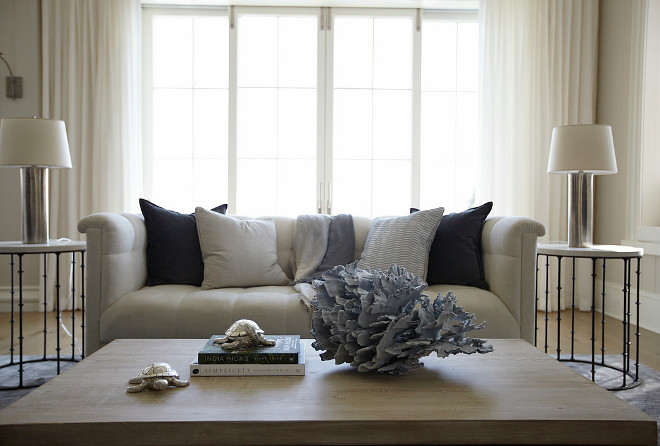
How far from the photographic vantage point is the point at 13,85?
13.5 feet

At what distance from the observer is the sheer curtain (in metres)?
4.21

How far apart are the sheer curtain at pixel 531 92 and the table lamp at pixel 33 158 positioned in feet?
10.0

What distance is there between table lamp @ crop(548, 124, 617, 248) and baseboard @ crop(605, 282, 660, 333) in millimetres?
1320

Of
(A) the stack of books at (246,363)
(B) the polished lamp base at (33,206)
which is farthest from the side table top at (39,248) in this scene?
(A) the stack of books at (246,363)

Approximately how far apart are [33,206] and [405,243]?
6.03 feet

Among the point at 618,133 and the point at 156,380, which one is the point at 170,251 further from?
the point at 618,133

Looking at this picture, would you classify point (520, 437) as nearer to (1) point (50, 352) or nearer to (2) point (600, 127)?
(2) point (600, 127)

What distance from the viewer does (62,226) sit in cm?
414

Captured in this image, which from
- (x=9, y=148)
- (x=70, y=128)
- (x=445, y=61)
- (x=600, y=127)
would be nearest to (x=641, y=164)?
(x=600, y=127)

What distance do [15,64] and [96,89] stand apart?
0.68 metres

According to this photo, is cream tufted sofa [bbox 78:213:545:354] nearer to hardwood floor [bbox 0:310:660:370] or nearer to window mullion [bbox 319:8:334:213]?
hardwood floor [bbox 0:310:660:370]

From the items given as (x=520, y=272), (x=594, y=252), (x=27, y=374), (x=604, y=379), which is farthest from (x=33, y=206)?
(x=604, y=379)

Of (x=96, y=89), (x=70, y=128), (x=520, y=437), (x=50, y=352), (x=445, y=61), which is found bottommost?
(x=50, y=352)

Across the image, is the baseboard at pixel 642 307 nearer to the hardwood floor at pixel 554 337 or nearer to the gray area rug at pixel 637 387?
the hardwood floor at pixel 554 337
